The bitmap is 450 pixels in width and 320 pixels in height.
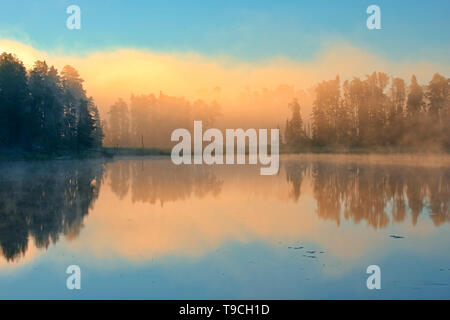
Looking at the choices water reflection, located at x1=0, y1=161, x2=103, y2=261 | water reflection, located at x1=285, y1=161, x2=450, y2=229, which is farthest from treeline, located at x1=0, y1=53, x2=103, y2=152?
water reflection, located at x1=285, y1=161, x2=450, y2=229

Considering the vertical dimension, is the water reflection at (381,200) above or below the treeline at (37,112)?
below

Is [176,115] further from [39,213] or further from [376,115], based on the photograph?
[39,213]

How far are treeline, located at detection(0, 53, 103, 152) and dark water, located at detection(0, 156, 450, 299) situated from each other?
165ft

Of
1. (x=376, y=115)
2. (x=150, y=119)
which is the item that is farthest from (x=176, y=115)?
(x=376, y=115)

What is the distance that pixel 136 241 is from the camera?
11859mm

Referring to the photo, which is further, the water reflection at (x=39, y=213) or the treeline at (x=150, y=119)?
the treeline at (x=150, y=119)

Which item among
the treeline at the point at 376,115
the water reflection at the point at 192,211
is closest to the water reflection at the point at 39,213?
the water reflection at the point at 192,211

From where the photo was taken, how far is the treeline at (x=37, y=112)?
64.3 meters

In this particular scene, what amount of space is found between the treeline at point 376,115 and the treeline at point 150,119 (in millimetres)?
40897

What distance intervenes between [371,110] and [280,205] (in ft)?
338

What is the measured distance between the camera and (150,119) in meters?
142

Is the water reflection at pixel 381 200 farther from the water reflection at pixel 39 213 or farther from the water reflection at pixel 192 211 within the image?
the water reflection at pixel 39 213

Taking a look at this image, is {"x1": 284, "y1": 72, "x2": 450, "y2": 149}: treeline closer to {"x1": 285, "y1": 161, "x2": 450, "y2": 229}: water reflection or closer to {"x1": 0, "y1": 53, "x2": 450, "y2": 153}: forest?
{"x1": 0, "y1": 53, "x2": 450, "y2": 153}: forest

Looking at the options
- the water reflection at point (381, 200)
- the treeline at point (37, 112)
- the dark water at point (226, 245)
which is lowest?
the dark water at point (226, 245)
